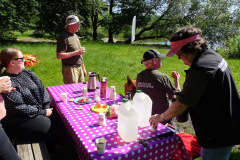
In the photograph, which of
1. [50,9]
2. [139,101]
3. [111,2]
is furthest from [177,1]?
[139,101]

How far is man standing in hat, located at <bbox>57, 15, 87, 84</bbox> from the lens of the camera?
385 cm

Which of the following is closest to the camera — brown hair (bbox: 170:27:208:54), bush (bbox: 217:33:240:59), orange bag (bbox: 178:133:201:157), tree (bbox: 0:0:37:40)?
brown hair (bbox: 170:27:208:54)

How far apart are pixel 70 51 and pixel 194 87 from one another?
2.99 m

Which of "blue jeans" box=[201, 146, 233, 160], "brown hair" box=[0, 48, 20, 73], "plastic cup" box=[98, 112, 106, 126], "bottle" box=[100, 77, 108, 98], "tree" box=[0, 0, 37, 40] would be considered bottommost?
"blue jeans" box=[201, 146, 233, 160]

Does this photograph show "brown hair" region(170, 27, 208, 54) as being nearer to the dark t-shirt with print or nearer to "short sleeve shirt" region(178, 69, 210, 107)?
"short sleeve shirt" region(178, 69, 210, 107)

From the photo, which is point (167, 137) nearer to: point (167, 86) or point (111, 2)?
point (167, 86)

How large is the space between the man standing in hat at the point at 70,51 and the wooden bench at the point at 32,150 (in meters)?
1.86

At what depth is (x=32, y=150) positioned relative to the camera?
234 centimetres

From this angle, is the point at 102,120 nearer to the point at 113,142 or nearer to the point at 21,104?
the point at 113,142

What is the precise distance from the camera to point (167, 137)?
1907mm

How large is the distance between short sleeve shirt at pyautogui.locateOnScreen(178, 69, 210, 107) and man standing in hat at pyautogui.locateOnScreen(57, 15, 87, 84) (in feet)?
8.98

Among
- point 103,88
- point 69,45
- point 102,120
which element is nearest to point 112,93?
point 103,88

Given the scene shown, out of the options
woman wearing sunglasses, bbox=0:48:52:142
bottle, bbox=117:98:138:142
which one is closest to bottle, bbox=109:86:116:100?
woman wearing sunglasses, bbox=0:48:52:142

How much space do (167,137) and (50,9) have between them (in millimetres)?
17633
